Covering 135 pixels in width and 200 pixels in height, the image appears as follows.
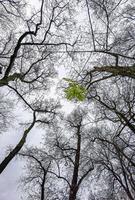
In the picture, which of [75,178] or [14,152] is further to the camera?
[75,178]

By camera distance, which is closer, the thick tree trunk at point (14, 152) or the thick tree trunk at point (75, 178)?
the thick tree trunk at point (14, 152)

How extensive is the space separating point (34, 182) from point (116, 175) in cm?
614

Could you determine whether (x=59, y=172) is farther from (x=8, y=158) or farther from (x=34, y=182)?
(x=8, y=158)

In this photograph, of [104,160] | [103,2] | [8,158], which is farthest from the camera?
[104,160]

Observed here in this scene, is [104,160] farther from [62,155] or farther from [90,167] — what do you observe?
[62,155]

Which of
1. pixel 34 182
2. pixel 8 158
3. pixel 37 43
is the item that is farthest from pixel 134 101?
pixel 34 182

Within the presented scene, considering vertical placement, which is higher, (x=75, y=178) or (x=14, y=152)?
(x=75, y=178)

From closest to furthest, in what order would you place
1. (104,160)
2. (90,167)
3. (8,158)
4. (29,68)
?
(8,158) < (29,68) < (104,160) < (90,167)

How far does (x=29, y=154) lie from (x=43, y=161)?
141 cm

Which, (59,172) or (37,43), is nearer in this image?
(37,43)

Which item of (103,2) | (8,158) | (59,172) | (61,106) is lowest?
(8,158)

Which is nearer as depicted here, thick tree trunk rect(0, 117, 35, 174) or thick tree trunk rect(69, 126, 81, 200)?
thick tree trunk rect(0, 117, 35, 174)

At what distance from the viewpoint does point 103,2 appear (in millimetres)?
7941

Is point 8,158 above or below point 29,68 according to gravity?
below
